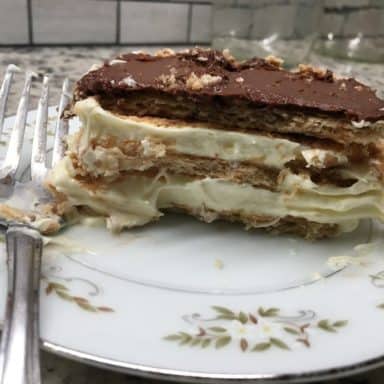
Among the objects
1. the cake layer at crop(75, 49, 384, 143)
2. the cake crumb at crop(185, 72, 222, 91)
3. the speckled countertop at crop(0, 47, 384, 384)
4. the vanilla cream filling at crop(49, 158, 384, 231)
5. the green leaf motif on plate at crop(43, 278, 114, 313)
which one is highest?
the cake crumb at crop(185, 72, 222, 91)

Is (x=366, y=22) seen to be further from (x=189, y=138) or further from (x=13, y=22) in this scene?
(x=189, y=138)

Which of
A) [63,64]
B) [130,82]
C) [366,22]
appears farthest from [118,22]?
[130,82]

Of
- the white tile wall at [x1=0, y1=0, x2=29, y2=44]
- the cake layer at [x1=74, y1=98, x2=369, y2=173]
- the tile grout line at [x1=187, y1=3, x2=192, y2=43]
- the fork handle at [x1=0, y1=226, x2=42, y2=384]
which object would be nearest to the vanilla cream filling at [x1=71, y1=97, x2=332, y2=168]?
the cake layer at [x1=74, y1=98, x2=369, y2=173]

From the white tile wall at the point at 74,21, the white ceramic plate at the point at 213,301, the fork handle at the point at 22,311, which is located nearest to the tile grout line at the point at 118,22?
the white tile wall at the point at 74,21

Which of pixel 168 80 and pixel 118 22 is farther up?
pixel 168 80

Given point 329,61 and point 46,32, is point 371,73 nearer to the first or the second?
point 329,61

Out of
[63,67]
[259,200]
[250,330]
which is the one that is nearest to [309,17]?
[63,67]

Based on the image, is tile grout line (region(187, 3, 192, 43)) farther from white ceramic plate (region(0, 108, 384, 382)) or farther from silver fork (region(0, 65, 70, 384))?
white ceramic plate (region(0, 108, 384, 382))
